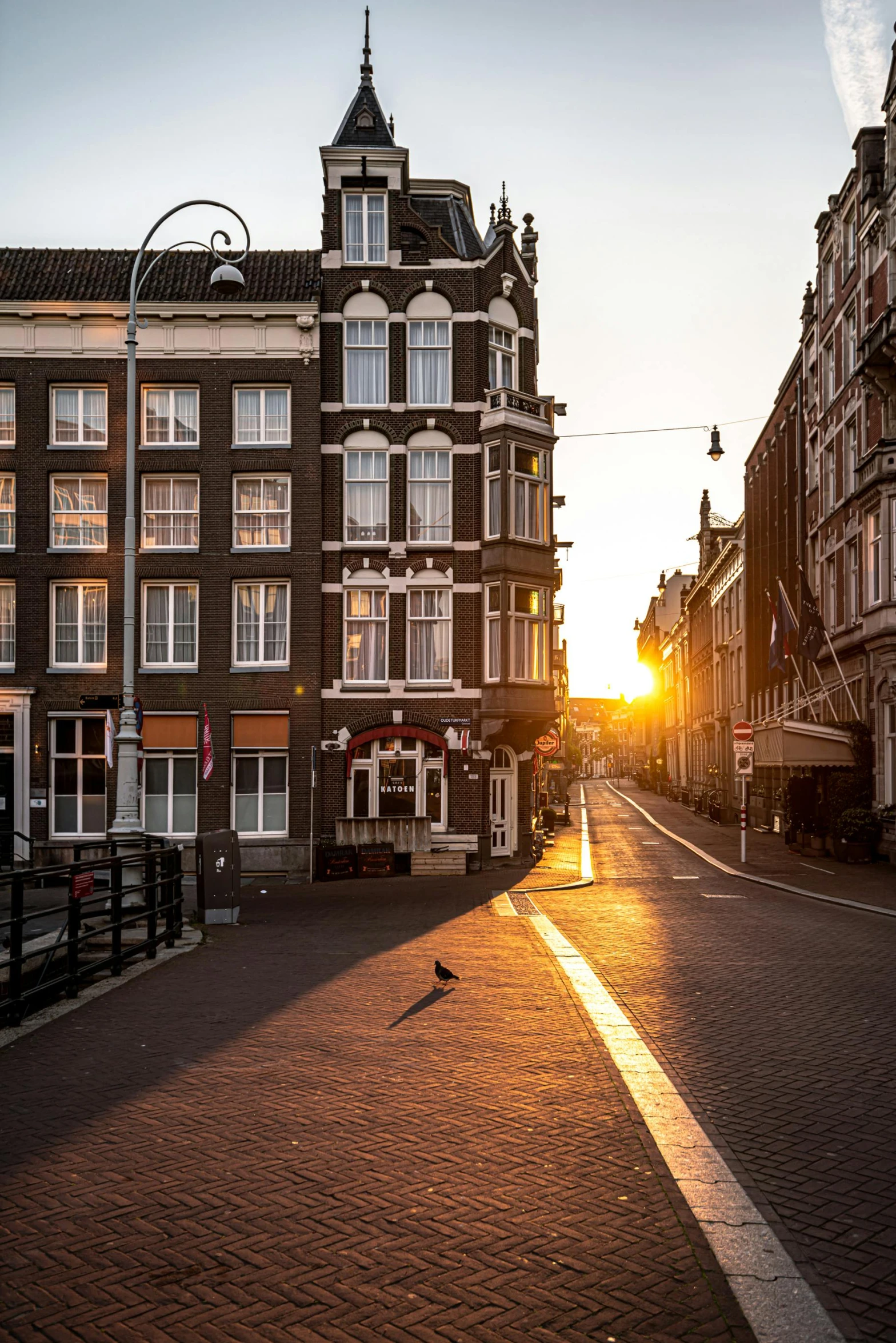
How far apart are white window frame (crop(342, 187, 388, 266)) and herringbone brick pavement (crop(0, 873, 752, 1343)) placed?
2512cm

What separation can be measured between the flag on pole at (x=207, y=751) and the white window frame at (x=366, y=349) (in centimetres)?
913

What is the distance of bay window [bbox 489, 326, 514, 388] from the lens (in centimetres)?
3200

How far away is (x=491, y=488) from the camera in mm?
31109

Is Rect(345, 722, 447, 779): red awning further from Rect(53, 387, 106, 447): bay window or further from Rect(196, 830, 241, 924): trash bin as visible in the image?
Rect(196, 830, 241, 924): trash bin

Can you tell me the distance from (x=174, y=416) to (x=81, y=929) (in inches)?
846

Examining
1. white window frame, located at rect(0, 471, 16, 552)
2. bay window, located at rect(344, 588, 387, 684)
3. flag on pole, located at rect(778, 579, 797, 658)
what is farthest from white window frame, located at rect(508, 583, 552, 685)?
white window frame, located at rect(0, 471, 16, 552)

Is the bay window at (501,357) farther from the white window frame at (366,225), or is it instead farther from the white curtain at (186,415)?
the white curtain at (186,415)

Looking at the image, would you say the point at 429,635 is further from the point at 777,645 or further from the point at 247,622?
the point at 777,645

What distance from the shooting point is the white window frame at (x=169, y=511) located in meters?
31.1

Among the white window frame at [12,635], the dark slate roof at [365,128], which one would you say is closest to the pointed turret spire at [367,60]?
the dark slate roof at [365,128]

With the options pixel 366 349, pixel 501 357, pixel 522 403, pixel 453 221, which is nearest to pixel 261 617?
pixel 366 349

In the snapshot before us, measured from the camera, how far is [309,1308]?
443 cm

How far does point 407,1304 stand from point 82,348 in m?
30.2

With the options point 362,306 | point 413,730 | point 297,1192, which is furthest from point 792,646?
point 297,1192
